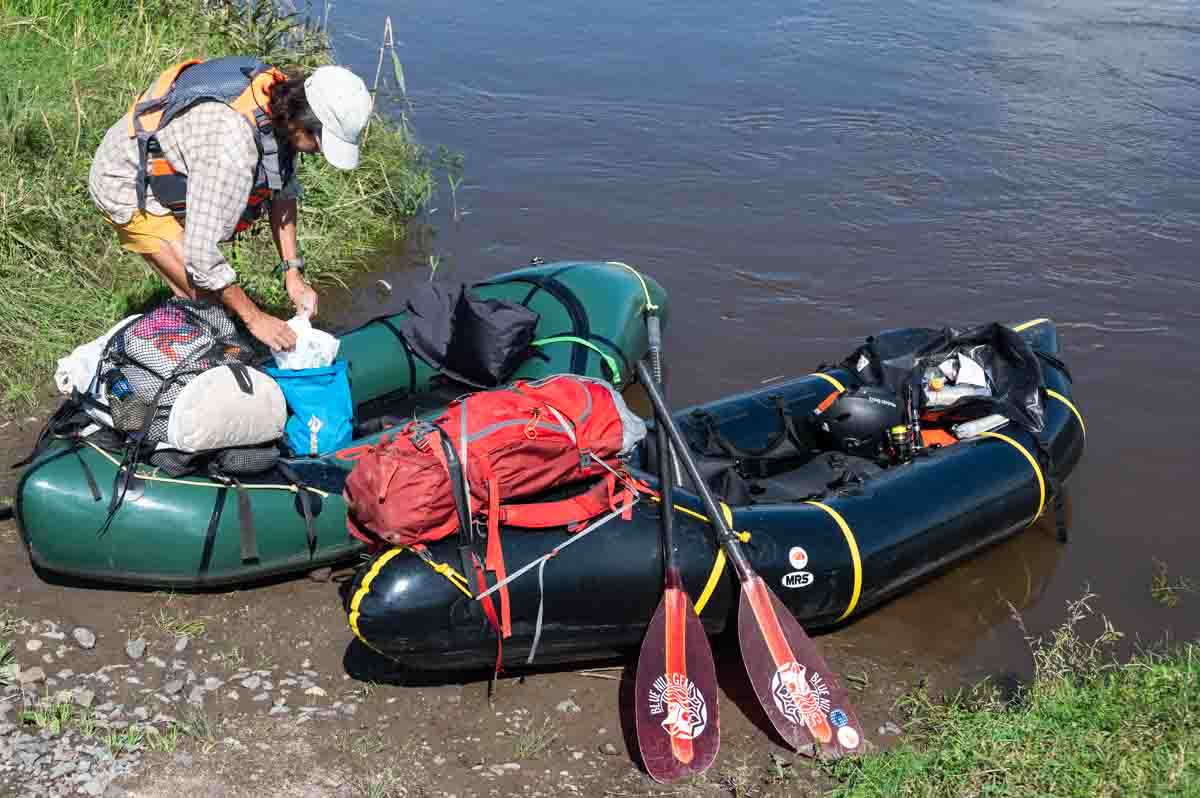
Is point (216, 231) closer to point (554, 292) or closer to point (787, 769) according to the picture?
point (554, 292)

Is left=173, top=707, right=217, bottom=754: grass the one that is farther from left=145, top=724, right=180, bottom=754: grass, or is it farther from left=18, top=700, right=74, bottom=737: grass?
left=18, top=700, right=74, bottom=737: grass

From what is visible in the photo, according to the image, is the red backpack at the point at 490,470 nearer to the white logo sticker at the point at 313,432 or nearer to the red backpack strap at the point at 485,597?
the red backpack strap at the point at 485,597

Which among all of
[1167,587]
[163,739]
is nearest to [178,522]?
[163,739]

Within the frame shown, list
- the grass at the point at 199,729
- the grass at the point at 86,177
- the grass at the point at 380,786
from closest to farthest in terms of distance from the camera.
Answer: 1. the grass at the point at 380,786
2. the grass at the point at 199,729
3. the grass at the point at 86,177

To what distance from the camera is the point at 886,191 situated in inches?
338

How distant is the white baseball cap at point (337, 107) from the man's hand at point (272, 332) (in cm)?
65

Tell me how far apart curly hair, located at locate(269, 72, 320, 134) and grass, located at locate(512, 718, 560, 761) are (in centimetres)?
219

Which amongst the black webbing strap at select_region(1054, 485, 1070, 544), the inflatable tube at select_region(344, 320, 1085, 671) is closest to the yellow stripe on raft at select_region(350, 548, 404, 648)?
the inflatable tube at select_region(344, 320, 1085, 671)

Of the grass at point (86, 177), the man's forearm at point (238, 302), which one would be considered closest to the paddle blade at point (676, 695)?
the man's forearm at point (238, 302)

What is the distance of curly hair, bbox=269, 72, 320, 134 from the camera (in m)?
4.32

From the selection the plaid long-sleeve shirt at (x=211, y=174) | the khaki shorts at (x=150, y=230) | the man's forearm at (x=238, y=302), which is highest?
the plaid long-sleeve shirt at (x=211, y=174)

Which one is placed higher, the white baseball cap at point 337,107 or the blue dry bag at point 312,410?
the white baseball cap at point 337,107

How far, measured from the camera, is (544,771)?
12.2 feet

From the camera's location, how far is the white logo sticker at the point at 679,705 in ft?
12.5
